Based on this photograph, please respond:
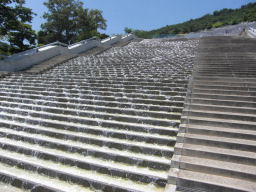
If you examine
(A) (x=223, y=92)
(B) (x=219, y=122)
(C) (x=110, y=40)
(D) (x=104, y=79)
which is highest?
(C) (x=110, y=40)

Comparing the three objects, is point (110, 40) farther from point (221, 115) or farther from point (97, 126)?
point (221, 115)

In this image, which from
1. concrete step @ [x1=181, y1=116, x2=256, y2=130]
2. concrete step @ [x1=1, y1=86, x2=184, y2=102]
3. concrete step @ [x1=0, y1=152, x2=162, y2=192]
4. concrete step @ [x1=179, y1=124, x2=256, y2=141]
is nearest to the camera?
concrete step @ [x1=0, y1=152, x2=162, y2=192]

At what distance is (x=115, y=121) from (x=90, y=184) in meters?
1.75

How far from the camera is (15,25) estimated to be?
10945mm

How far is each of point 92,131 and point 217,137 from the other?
8.99ft

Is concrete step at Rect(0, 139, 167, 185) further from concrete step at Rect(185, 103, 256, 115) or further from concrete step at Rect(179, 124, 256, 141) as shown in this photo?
concrete step at Rect(185, 103, 256, 115)

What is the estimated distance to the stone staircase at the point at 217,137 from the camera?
2.64 metres

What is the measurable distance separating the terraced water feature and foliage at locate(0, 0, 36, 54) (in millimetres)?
5635

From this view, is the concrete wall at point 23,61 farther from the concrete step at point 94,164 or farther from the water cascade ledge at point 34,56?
the concrete step at point 94,164

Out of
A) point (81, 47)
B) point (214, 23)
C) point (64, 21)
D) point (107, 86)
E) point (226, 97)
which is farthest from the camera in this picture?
point (214, 23)

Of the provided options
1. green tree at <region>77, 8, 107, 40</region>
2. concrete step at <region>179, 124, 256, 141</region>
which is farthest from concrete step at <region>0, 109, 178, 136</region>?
green tree at <region>77, 8, 107, 40</region>

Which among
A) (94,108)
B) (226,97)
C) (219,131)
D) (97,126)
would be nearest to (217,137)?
(219,131)

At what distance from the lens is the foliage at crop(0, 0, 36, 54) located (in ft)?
34.3

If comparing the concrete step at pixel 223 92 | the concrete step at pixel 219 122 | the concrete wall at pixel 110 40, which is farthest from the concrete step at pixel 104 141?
the concrete wall at pixel 110 40
